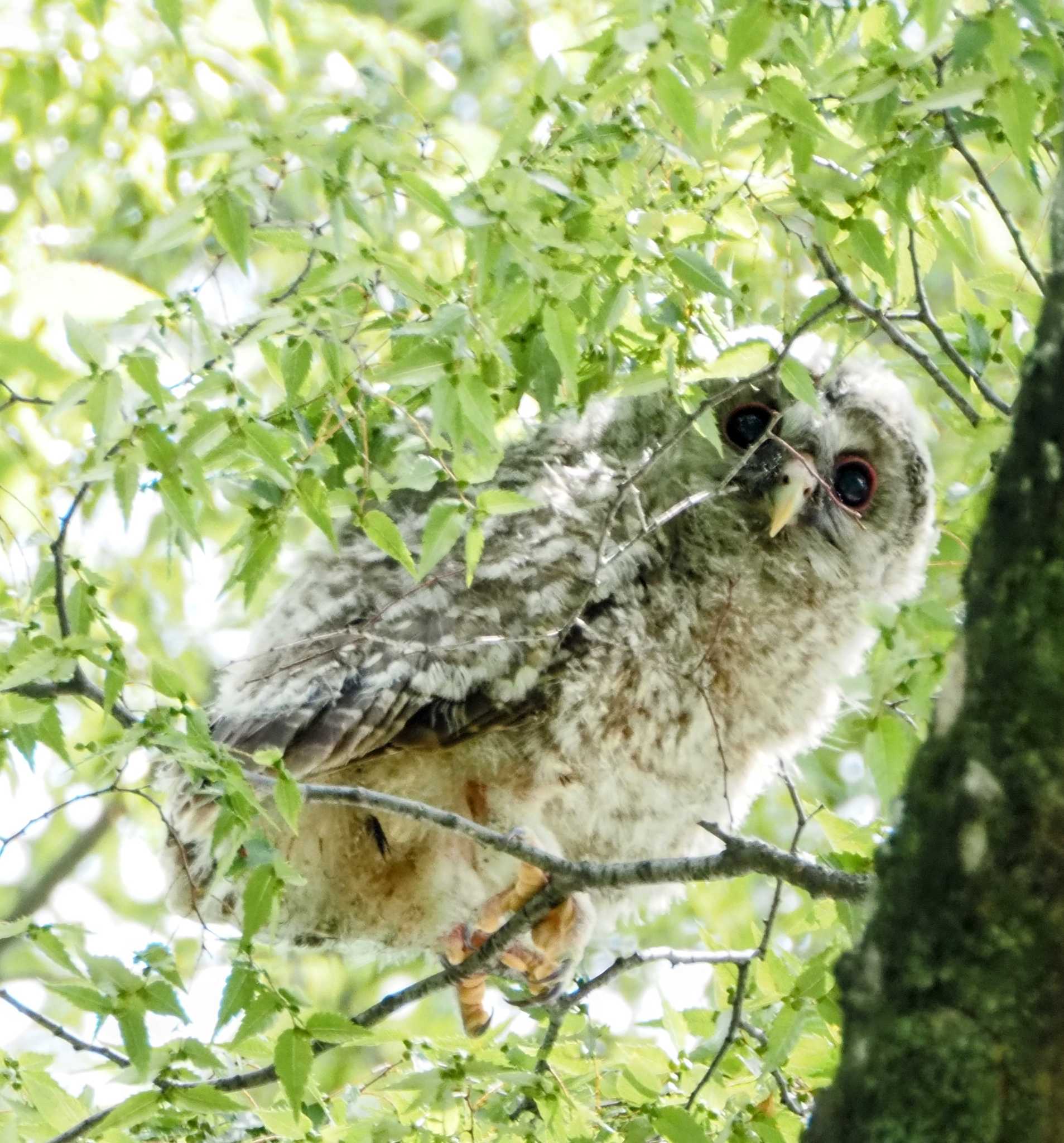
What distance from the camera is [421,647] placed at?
2982mm

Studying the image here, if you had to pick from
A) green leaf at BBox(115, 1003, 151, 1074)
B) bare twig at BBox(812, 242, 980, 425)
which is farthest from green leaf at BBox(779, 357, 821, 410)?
green leaf at BBox(115, 1003, 151, 1074)

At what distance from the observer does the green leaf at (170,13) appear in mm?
2490

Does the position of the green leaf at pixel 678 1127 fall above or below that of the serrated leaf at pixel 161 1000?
above

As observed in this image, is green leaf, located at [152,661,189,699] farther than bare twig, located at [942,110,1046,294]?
No

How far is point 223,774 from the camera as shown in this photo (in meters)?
2.12

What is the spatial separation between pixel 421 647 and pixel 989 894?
1.82 meters

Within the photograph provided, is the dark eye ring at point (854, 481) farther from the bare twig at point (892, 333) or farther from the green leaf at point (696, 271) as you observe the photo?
the green leaf at point (696, 271)

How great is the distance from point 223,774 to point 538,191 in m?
0.94

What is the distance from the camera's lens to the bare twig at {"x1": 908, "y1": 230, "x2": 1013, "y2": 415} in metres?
2.49

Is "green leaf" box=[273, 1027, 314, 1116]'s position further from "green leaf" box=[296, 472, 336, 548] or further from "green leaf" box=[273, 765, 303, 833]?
"green leaf" box=[296, 472, 336, 548]

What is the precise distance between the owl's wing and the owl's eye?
42 centimetres

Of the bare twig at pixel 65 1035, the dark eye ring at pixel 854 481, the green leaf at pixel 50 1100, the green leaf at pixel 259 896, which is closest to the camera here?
the green leaf at pixel 259 896

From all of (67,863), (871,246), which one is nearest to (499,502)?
(871,246)

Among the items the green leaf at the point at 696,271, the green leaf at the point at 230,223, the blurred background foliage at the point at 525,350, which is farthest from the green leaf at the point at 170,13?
the green leaf at the point at 696,271
